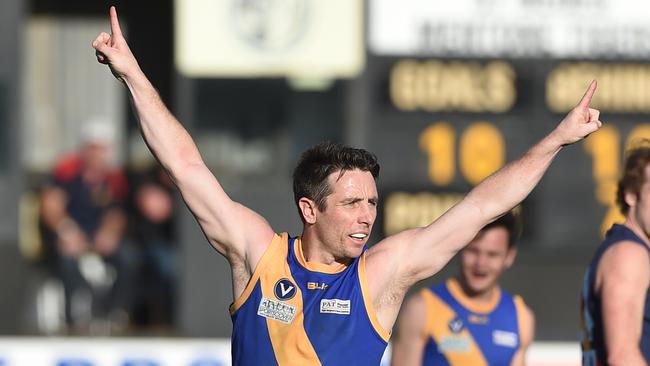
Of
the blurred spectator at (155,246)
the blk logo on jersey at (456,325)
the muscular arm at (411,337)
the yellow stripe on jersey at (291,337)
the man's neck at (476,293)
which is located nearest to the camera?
the yellow stripe on jersey at (291,337)

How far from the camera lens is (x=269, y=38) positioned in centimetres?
1001

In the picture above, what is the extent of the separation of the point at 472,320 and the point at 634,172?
1505mm

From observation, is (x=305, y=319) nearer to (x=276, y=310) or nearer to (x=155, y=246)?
(x=276, y=310)

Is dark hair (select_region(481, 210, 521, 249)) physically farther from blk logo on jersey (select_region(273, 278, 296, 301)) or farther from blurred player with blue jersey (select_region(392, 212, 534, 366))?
blk logo on jersey (select_region(273, 278, 296, 301))

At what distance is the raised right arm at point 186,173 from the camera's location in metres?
4.98

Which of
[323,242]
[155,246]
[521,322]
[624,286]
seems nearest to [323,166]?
[323,242]

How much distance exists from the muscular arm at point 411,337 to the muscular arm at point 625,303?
57.2 inches

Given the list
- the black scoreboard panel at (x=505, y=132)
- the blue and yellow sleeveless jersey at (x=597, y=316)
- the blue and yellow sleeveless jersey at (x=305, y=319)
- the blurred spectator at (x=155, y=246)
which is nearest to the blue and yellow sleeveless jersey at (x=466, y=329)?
the blue and yellow sleeveless jersey at (x=597, y=316)

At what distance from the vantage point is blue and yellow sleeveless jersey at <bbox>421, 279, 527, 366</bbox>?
6.45 m

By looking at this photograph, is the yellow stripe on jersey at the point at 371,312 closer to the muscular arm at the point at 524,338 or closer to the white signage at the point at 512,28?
the muscular arm at the point at 524,338

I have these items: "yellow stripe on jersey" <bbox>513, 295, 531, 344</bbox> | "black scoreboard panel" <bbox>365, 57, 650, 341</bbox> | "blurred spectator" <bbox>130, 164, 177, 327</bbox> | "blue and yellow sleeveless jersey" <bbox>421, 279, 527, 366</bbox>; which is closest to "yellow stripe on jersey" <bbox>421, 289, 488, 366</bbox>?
"blue and yellow sleeveless jersey" <bbox>421, 279, 527, 366</bbox>

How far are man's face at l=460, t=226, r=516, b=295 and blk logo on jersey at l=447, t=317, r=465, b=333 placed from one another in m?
0.17

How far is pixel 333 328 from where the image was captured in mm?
4824

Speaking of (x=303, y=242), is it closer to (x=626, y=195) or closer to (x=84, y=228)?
(x=626, y=195)
